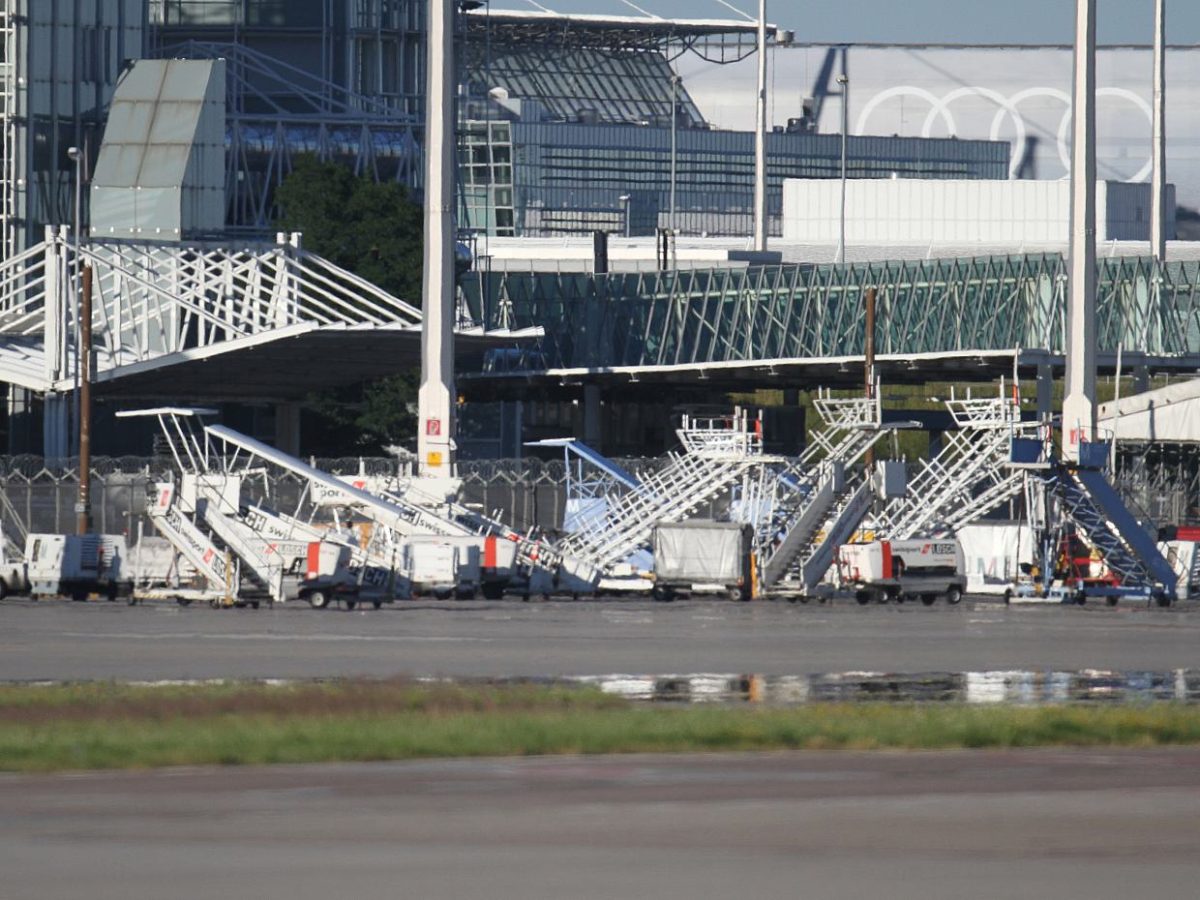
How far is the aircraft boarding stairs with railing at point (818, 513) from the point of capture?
56.5 meters

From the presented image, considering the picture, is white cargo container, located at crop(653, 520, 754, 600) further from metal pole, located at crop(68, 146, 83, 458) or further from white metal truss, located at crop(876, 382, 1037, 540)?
metal pole, located at crop(68, 146, 83, 458)

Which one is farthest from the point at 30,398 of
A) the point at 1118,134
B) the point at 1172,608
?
the point at 1118,134

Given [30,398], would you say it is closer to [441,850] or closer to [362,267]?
[362,267]

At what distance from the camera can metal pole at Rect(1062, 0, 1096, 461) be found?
69062mm

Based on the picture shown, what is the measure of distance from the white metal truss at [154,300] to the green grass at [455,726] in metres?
53.2

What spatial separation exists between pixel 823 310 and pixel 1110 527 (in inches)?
1689

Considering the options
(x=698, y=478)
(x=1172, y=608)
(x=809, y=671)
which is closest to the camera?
(x=809, y=671)

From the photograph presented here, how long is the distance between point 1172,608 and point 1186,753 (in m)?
32.6

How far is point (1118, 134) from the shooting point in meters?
193

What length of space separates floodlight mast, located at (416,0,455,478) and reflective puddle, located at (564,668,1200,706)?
1312 inches

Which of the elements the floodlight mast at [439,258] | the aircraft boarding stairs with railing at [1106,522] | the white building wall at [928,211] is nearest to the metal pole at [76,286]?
the floodlight mast at [439,258]

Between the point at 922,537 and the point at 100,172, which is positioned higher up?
the point at 100,172

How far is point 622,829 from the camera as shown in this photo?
54.8 ft

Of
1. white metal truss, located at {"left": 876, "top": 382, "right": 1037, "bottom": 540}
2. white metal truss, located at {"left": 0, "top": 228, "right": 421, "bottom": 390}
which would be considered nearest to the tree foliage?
white metal truss, located at {"left": 0, "top": 228, "right": 421, "bottom": 390}
